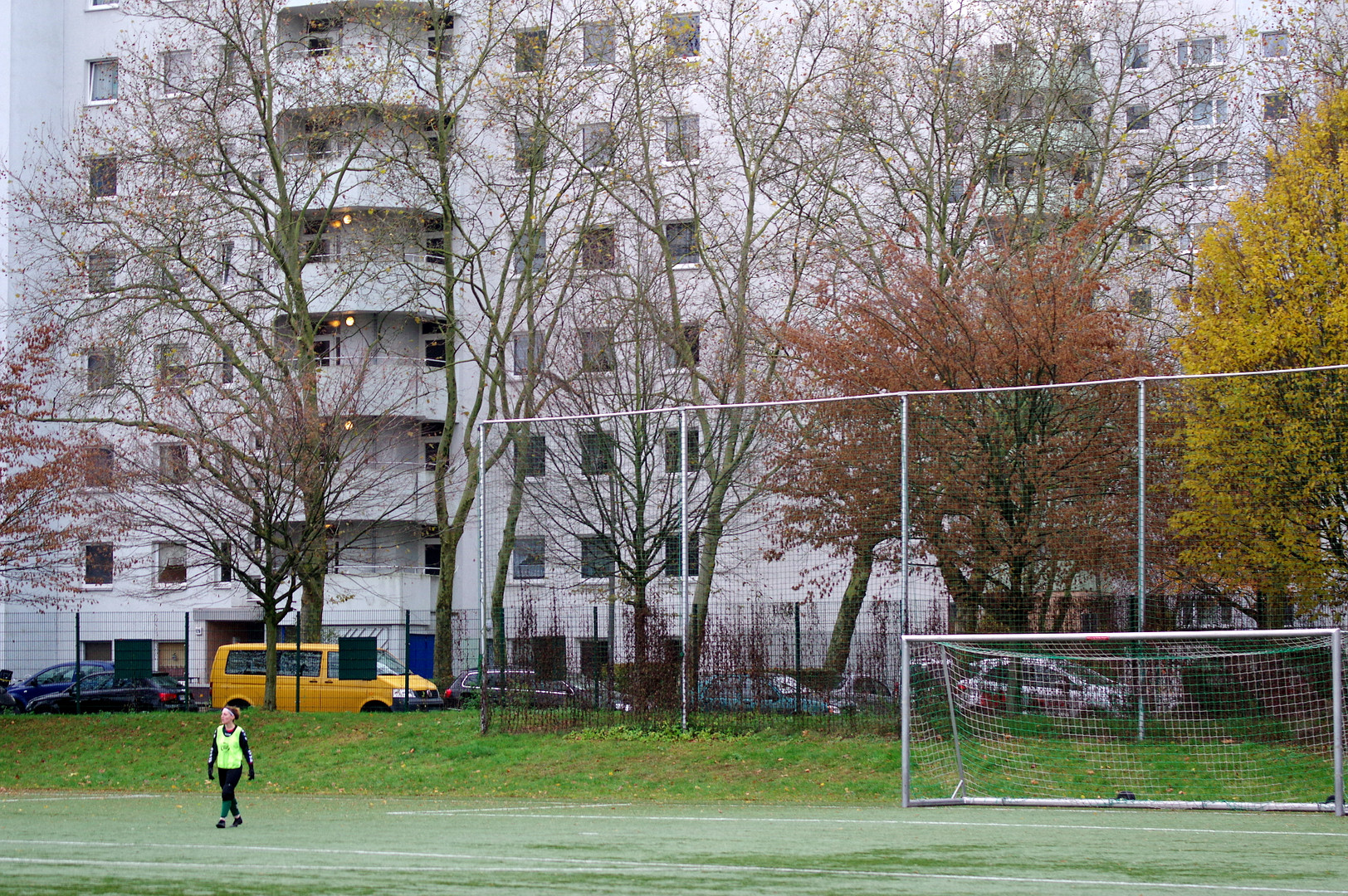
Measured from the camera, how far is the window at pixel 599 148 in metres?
30.8

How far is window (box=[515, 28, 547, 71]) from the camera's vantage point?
30219mm

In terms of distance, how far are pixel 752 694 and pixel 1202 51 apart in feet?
58.6

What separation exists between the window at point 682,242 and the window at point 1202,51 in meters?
10.4

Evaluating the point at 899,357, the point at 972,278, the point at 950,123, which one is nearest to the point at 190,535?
the point at 899,357

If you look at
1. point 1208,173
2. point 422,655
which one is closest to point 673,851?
point 1208,173

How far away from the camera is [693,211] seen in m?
30.5

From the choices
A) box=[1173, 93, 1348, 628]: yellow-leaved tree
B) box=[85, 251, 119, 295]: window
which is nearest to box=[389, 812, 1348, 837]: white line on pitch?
box=[1173, 93, 1348, 628]: yellow-leaved tree

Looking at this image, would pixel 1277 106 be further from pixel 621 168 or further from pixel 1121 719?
pixel 1121 719

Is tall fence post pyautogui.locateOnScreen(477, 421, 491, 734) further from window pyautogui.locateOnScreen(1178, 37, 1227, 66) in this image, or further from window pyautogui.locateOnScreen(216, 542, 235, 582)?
window pyautogui.locateOnScreen(1178, 37, 1227, 66)

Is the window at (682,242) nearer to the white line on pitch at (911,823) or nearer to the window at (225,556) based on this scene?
the window at (225,556)

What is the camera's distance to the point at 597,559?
21.2 meters

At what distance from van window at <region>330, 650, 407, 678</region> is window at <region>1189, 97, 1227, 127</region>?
19.1m

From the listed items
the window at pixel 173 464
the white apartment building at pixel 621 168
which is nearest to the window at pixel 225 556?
the window at pixel 173 464

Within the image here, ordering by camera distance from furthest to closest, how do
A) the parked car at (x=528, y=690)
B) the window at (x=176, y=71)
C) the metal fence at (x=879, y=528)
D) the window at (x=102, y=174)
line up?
the window at (x=102, y=174) → the window at (x=176, y=71) → the parked car at (x=528, y=690) → the metal fence at (x=879, y=528)
